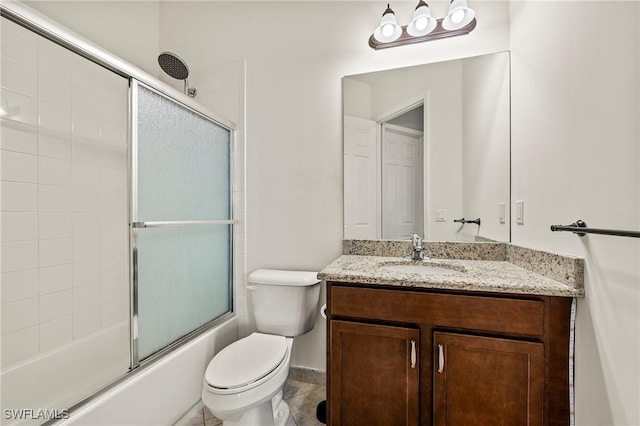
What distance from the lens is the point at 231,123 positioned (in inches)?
76.3

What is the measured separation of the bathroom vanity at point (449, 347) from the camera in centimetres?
96

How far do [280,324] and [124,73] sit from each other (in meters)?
1.46

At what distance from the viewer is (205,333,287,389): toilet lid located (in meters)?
1.19

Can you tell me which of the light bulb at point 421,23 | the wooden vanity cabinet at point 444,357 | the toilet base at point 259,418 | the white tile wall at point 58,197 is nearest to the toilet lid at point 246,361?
the toilet base at point 259,418

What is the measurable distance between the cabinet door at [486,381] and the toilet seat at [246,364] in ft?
2.35

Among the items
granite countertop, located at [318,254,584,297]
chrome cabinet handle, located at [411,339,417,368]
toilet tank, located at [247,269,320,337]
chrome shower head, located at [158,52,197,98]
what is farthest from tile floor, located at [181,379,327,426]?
chrome shower head, located at [158,52,197,98]

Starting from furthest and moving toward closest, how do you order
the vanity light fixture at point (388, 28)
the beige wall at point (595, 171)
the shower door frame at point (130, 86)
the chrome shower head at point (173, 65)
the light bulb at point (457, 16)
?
the chrome shower head at point (173, 65), the vanity light fixture at point (388, 28), the light bulb at point (457, 16), the shower door frame at point (130, 86), the beige wall at point (595, 171)

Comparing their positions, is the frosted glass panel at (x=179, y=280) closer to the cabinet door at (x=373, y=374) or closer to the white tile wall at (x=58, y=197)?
the white tile wall at (x=58, y=197)

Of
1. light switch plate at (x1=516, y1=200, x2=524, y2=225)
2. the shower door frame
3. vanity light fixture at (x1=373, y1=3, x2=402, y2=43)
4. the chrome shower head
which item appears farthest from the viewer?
the chrome shower head

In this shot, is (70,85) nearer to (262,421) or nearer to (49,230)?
(49,230)

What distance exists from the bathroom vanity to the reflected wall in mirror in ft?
1.46

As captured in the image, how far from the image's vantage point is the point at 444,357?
1.06m

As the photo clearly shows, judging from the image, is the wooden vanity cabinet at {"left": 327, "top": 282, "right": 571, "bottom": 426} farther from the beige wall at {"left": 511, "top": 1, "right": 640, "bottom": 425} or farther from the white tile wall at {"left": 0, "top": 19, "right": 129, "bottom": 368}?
the white tile wall at {"left": 0, "top": 19, "right": 129, "bottom": 368}

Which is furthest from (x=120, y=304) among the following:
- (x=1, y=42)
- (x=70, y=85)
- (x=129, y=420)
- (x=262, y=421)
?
(x=1, y=42)
